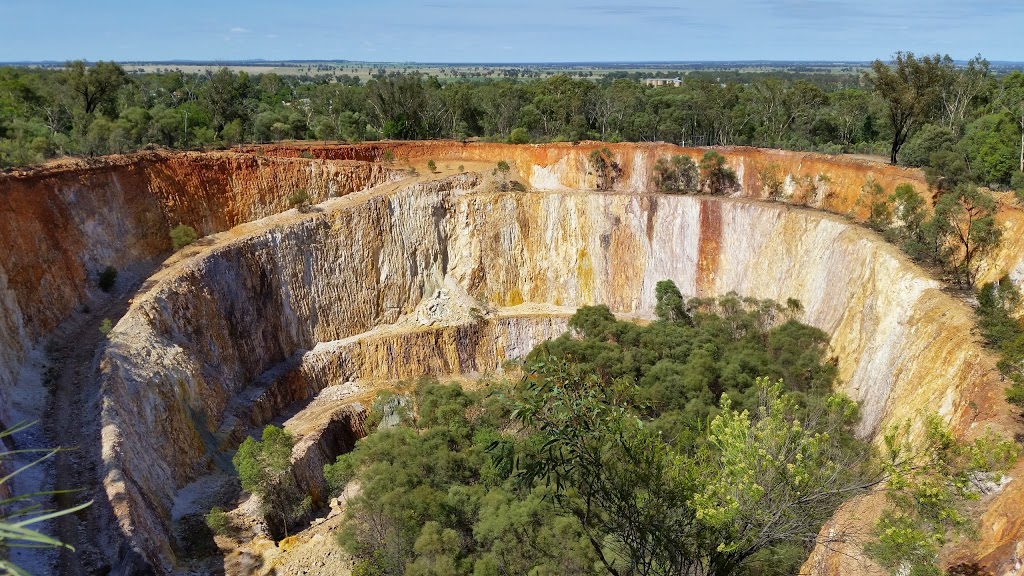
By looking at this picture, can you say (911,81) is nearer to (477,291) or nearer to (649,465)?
(477,291)

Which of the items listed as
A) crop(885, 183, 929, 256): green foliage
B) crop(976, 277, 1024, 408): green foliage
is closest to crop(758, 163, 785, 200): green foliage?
crop(885, 183, 929, 256): green foliage

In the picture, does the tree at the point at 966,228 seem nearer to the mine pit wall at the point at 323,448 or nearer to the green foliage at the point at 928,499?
the green foliage at the point at 928,499

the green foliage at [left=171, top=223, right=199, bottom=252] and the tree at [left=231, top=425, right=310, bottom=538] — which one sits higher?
the green foliage at [left=171, top=223, right=199, bottom=252]

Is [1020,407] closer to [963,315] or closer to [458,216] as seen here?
[963,315]

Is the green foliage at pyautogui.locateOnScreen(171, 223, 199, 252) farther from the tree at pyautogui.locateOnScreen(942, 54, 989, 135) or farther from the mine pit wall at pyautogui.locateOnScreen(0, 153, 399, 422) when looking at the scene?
the tree at pyautogui.locateOnScreen(942, 54, 989, 135)

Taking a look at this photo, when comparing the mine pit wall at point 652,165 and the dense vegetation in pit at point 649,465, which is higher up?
the mine pit wall at point 652,165

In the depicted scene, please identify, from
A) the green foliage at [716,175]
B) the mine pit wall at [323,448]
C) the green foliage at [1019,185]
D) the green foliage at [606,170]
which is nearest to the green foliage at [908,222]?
the green foliage at [1019,185]

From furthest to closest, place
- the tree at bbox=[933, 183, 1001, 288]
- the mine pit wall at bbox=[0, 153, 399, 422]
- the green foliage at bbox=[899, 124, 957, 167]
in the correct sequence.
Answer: the green foliage at bbox=[899, 124, 957, 167] → the mine pit wall at bbox=[0, 153, 399, 422] → the tree at bbox=[933, 183, 1001, 288]

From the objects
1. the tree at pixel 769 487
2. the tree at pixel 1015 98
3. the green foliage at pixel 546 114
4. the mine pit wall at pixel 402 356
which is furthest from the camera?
the green foliage at pixel 546 114
